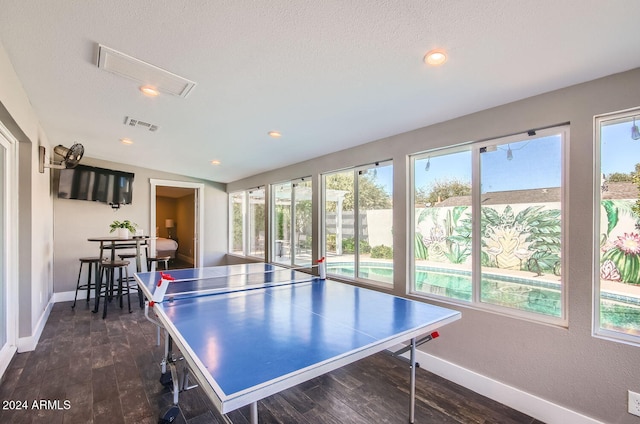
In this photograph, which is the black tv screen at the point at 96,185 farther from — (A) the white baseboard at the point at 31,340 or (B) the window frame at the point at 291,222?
(B) the window frame at the point at 291,222

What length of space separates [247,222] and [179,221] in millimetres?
4919

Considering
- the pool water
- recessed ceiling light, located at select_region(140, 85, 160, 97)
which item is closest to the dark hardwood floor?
the pool water

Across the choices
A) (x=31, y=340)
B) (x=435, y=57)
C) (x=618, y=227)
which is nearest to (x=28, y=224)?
(x=31, y=340)

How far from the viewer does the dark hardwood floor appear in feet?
6.72

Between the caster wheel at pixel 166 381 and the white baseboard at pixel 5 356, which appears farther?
the white baseboard at pixel 5 356

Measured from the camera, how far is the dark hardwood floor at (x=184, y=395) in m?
2.05

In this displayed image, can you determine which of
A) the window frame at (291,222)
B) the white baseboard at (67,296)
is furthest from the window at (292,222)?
the white baseboard at (67,296)

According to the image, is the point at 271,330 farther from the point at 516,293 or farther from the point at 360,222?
the point at 360,222

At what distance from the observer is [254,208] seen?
6191mm

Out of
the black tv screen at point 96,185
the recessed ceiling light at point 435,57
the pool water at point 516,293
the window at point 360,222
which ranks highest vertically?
the recessed ceiling light at point 435,57

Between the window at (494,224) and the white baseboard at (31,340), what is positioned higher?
the window at (494,224)

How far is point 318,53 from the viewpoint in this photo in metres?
1.79

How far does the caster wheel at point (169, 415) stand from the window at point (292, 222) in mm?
2692

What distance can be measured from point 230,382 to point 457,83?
2.20 meters
